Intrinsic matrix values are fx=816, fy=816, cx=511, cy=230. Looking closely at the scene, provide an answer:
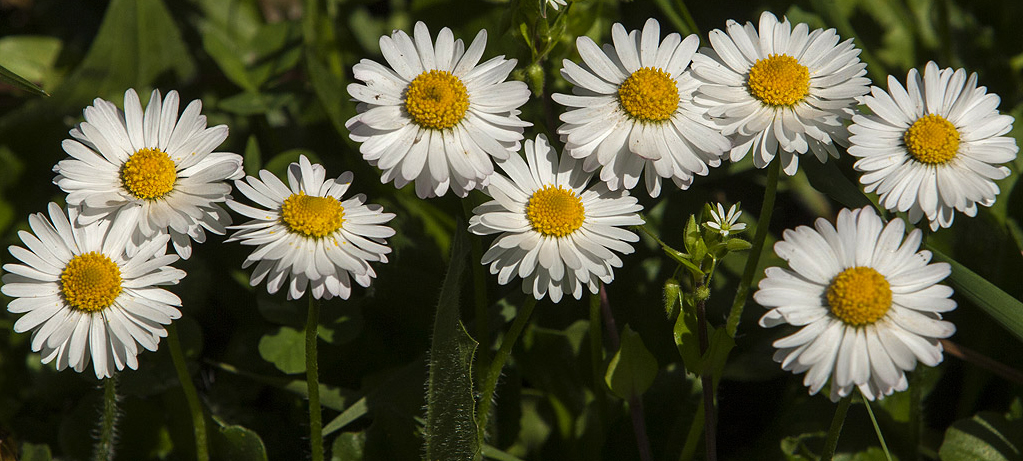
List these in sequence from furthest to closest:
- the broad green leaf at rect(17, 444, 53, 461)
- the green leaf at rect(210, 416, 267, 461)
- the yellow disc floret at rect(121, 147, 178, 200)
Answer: the broad green leaf at rect(17, 444, 53, 461)
the green leaf at rect(210, 416, 267, 461)
the yellow disc floret at rect(121, 147, 178, 200)

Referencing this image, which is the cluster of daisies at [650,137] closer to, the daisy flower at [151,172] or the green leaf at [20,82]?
the daisy flower at [151,172]

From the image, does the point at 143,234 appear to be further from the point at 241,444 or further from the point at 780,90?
the point at 780,90

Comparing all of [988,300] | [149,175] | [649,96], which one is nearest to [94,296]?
[149,175]

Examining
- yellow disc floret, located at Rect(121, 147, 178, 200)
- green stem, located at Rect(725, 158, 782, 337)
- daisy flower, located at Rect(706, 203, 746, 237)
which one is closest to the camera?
daisy flower, located at Rect(706, 203, 746, 237)

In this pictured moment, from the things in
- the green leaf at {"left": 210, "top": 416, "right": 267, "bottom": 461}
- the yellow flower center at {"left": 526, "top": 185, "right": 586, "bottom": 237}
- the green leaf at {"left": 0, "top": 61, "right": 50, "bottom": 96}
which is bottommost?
the green leaf at {"left": 210, "top": 416, "right": 267, "bottom": 461}

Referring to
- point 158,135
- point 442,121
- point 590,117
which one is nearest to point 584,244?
point 590,117

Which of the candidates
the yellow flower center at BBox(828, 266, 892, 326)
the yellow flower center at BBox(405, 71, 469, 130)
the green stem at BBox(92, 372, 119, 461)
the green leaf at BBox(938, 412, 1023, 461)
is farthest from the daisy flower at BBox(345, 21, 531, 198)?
the green leaf at BBox(938, 412, 1023, 461)

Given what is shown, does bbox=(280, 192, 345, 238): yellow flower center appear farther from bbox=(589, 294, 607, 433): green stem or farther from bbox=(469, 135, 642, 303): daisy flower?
bbox=(589, 294, 607, 433): green stem

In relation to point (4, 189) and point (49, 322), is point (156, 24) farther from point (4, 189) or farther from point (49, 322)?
point (49, 322)
